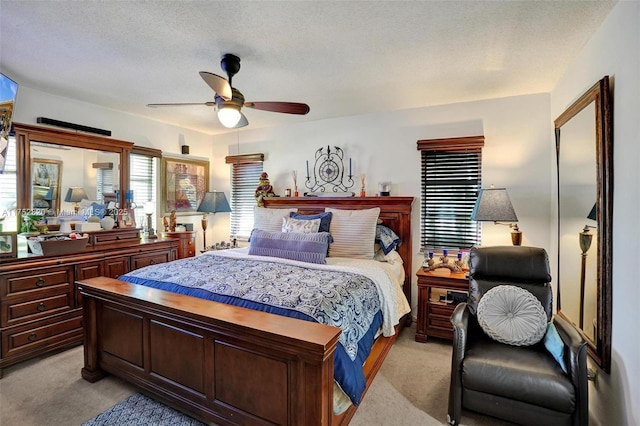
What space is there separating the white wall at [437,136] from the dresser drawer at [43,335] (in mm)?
2823

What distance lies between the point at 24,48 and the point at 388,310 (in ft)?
11.5

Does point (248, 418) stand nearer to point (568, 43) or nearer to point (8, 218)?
point (8, 218)

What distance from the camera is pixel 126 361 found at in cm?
224

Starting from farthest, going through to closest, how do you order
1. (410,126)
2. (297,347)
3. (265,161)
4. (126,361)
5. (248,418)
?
(265,161) < (410,126) < (126,361) < (248,418) < (297,347)

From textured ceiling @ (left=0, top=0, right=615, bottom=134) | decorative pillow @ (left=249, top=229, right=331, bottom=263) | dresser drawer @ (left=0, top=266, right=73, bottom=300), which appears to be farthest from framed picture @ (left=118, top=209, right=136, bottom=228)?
decorative pillow @ (left=249, top=229, right=331, bottom=263)

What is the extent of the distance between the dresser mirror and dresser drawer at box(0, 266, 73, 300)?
0.78m

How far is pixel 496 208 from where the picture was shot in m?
2.92

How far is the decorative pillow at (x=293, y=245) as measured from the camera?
3.00 m

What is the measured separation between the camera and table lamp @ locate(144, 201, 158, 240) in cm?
415

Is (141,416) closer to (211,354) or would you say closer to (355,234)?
(211,354)

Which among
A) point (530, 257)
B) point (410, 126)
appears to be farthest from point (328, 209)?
point (530, 257)

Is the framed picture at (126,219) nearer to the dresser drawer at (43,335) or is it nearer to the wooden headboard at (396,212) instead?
the dresser drawer at (43,335)

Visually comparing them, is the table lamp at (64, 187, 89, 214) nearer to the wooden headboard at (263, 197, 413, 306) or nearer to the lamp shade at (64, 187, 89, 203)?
the lamp shade at (64, 187, 89, 203)

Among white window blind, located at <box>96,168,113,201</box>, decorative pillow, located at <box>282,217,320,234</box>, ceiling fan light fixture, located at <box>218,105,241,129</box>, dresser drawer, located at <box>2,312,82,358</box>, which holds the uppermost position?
ceiling fan light fixture, located at <box>218,105,241,129</box>
